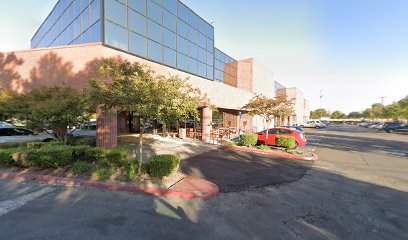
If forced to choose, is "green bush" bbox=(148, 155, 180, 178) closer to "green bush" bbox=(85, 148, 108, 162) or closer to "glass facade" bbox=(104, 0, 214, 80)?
"green bush" bbox=(85, 148, 108, 162)

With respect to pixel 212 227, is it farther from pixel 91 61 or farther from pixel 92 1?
pixel 92 1

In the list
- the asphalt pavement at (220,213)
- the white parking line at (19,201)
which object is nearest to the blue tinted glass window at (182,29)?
the asphalt pavement at (220,213)

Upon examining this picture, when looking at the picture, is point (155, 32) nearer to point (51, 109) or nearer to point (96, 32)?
point (96, 32)

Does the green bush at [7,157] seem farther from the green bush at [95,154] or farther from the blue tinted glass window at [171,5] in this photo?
the blue tinted glass window at [171,5]

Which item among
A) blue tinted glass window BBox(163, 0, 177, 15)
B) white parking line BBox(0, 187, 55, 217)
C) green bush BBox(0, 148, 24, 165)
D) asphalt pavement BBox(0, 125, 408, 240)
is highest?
blue tinted glass window BBox(163, 0, 177, 15)

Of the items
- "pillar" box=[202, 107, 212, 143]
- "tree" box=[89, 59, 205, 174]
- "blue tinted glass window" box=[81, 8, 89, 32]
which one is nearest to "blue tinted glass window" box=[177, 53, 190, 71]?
"pillar" box=[202, 107, 212, 143]

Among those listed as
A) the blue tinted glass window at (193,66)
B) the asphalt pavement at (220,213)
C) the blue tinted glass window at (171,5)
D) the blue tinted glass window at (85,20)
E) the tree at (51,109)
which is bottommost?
the asphalt pavement at (220,213)

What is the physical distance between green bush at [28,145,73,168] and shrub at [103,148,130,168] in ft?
4.83

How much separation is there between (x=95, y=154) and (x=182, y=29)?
16.7 metres

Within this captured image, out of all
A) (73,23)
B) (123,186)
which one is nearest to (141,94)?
(123,186)

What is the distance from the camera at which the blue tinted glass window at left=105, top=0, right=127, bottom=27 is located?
1367 centimetres

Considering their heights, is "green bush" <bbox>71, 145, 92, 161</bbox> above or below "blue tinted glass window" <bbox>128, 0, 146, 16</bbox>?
below

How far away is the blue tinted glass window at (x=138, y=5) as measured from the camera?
1531 cm

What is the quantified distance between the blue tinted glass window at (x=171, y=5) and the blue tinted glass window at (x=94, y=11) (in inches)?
247
